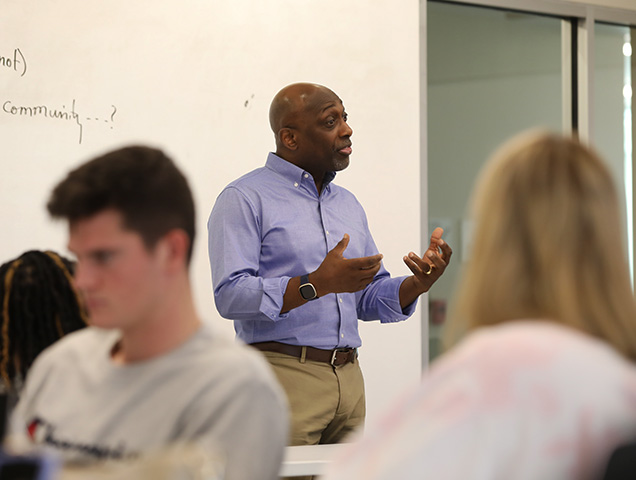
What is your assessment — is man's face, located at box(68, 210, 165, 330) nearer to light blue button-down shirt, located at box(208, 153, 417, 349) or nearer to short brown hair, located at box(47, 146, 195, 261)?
short brown hair, located at box(47, 146, 195, 261)

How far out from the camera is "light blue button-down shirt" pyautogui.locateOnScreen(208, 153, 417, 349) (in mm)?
2713

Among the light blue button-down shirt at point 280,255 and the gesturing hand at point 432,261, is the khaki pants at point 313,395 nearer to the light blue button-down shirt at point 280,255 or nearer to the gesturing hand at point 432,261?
the light blue button-down shirt at point 280,255

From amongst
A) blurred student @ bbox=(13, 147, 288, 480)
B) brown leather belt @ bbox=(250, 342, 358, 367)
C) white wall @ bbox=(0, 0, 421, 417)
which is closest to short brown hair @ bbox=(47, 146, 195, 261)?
blurred student @ bbox=(13, 147, 288, 480)

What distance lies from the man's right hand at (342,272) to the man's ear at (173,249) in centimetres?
138

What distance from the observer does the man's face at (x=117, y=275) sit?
3.86 feet

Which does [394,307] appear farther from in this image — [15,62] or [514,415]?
[514,415]

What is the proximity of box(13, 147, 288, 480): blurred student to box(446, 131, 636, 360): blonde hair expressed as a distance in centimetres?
32

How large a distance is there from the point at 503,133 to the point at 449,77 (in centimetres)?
44

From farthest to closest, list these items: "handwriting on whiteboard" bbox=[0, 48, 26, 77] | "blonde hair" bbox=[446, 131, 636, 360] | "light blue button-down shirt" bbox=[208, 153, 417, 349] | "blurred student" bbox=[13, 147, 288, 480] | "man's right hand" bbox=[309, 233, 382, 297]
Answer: "handwriting on whiteboard" bbox=[0, 48, 26, 77] → "light blue button-down shirt" bbox=[208, 153, 417, 349] → "man's right hand" bbox=[309, 233, 382, 297] → "blurred student" bbox=[13, 147, 288, 480] → "blonde hair" bbox=[446, 131, 636, 360]

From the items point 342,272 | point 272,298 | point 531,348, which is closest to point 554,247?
point 531,348

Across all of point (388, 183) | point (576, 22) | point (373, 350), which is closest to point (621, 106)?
point (576, 22)

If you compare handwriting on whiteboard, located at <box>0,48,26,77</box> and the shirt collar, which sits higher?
handwriting on whiteboard, located at <box>0,48,26,77</box>

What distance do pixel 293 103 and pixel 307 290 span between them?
29.3 inches

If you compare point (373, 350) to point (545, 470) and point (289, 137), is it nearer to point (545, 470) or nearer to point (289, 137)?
point (289, 137)
